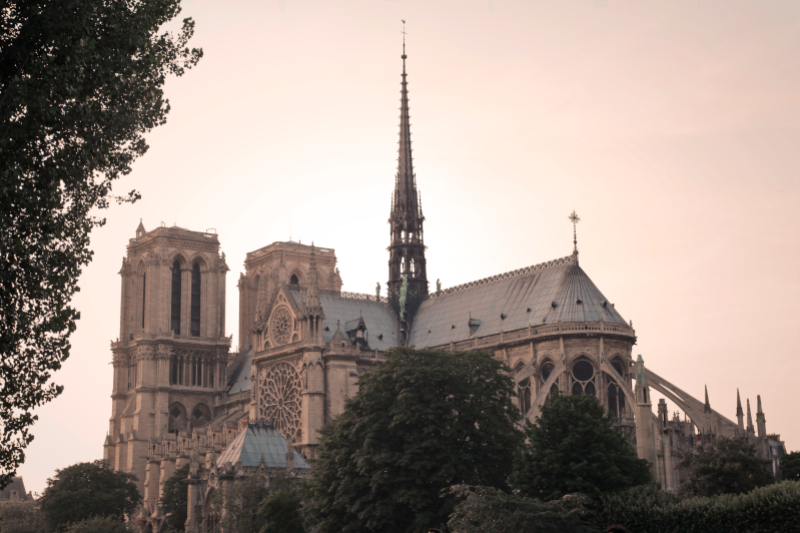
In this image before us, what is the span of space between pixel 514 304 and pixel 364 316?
14202 millimetres

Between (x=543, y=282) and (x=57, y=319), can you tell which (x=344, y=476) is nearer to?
(x=57, y=319)

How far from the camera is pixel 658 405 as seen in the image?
70.6 metres

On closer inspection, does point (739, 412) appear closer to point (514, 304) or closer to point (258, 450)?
point (514, 304)

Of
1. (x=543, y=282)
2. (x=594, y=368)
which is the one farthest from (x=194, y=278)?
(x=594, y=368)

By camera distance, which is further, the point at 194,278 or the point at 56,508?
the point at 194,278

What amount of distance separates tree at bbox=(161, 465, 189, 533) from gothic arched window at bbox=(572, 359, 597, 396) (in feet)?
90.6

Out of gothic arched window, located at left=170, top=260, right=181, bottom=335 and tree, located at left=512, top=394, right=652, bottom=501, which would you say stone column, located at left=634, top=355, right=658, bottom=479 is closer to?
tree, located at left=512, top=394, right=652, bottom=501

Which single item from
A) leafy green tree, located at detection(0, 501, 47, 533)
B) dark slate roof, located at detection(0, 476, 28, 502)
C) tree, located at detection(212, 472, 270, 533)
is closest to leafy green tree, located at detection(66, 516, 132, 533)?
leafy green tree, located at detection(0, 501, 47, 533)

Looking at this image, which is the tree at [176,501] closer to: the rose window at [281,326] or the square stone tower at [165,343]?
the rose window at [281,326]

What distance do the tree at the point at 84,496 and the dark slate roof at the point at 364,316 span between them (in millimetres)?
21898

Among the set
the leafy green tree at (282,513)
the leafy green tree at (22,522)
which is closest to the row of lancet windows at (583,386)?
the leafy green tree at (282,513)

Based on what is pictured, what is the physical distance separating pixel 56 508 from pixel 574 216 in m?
46.8

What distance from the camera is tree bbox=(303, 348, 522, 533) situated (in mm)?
50281

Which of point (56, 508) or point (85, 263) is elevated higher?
point (85, 263)
